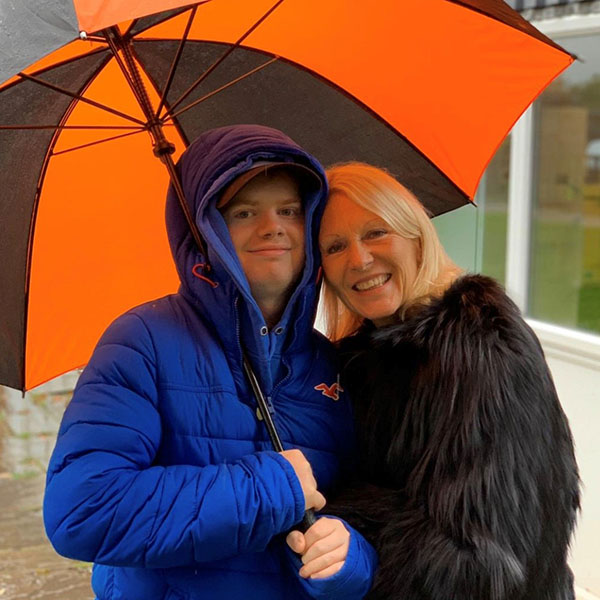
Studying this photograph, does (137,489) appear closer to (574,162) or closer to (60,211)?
(60,211)

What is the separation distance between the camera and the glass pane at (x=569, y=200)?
4703 mm

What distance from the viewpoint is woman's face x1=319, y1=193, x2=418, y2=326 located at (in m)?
2.34

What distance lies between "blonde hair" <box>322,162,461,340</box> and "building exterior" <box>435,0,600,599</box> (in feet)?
7.31

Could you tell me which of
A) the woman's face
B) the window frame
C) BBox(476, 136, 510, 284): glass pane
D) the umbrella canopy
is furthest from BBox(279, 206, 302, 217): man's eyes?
BBox(476, 136, 510, 284): glass pane

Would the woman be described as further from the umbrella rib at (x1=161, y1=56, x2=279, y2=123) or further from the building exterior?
the building exterior

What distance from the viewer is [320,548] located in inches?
75.8

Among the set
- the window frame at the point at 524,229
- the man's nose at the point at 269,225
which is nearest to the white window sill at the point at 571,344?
the window frame at the point at 524,229

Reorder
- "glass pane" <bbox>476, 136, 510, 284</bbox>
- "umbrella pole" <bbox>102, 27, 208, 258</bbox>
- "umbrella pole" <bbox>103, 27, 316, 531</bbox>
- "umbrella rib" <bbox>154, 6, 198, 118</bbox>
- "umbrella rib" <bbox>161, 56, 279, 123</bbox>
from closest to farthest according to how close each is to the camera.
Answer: "umbrella pole" <bbox>103, 27, 316, 531</bbox>, "umbrella pole" <bbox>102, 27, 208, 258</bbox>, "umbrella rib" <bbox>154, 6, 198, 118</bbox>, "umbrella rib" <bbox>161, 56, 279, 123</bbox>, "glass pane" <bbox>476, 136, 510, 284</bbox>

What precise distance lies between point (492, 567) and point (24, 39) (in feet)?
4.76

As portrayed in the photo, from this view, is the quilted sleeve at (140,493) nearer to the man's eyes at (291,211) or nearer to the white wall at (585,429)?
the man's eyes at (291,211)

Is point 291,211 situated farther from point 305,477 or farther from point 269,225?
point 305,477

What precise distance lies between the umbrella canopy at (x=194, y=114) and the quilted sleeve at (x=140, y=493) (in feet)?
3.00

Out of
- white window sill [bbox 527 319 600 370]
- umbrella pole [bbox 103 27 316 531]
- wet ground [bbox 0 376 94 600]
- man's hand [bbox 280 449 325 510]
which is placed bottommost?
wet ground [bbox 0 376 94 600]

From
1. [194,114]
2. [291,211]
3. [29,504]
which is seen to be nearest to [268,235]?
[291,211]
